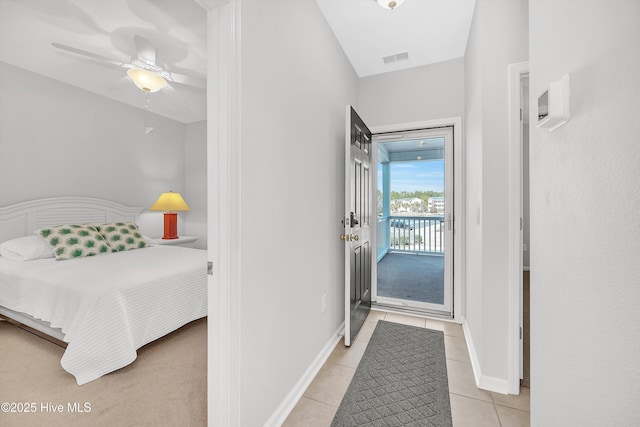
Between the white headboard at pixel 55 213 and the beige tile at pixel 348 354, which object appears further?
the white headboard at pixel 55 213

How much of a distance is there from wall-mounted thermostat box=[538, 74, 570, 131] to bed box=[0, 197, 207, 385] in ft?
8.66

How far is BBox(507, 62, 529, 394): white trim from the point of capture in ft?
5.88

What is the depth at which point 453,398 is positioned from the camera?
1.78 meters

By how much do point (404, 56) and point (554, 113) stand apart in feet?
8.08

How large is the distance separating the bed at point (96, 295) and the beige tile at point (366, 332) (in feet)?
5.13

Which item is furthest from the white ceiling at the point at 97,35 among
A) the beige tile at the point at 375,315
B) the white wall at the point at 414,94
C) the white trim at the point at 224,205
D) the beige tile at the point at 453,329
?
the beige tile at the point at 453,329

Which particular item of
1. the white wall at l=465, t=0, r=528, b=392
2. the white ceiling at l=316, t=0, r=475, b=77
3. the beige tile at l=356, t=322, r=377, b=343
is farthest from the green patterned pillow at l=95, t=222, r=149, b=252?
the white wall at l=465, t=0, r=528, b=392

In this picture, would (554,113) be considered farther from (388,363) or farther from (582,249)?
(388,363)

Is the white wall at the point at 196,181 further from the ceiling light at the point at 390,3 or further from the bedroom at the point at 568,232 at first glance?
the ceiling light at the point at 390,3

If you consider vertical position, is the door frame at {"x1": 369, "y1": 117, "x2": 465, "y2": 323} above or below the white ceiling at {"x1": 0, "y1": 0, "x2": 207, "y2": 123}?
below

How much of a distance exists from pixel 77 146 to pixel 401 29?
13.2 ft

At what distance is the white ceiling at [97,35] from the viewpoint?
85.1 inches

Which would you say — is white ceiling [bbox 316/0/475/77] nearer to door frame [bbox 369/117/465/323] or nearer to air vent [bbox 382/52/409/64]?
air vent [bbox 382/52/409/64]

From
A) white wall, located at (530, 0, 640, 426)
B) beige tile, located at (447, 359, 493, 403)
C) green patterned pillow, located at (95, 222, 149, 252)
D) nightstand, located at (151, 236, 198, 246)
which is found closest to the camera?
white wall, located at (530, 0, 640, 426)
